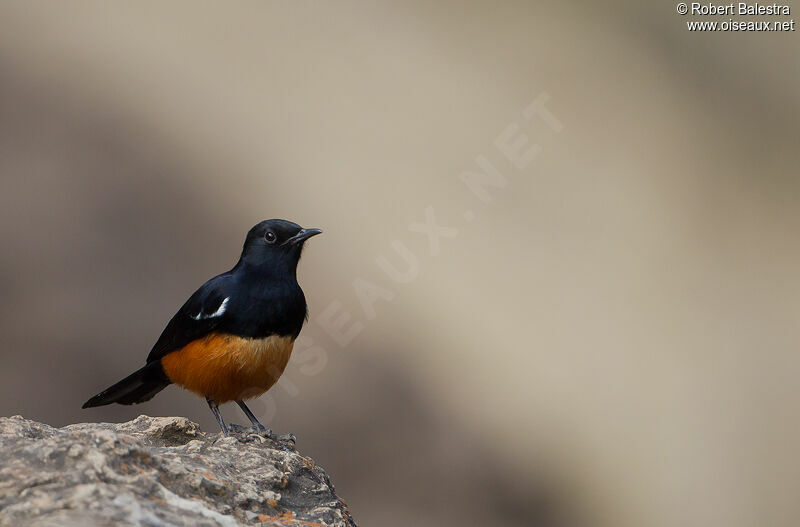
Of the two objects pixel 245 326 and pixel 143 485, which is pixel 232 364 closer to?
pixel 245 326

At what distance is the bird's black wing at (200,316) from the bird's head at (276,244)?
240 mm

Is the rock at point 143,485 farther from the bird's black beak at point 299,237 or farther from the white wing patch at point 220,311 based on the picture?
the bird's black beak at point 299,237

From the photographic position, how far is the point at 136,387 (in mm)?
6609

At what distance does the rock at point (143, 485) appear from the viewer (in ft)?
10.2

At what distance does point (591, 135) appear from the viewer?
1535 centimetres

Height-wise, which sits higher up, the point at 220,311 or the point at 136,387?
the point at 220,311

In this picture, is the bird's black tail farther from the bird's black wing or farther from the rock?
the rock

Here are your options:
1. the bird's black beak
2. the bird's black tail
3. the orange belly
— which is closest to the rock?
the orange belly

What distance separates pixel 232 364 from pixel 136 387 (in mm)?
1187

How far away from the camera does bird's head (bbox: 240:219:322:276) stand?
20.1ft

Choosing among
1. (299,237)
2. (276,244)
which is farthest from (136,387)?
(299,237)

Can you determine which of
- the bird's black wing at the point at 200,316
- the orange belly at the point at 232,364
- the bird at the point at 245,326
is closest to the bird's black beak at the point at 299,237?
the bird at the point at 245,326

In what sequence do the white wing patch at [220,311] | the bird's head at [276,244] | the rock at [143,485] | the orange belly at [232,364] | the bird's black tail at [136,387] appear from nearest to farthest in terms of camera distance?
the rock at [143,485], the orange belly at [232,364], the white wing patch at [220,311], the bird's head at [276,244], the bird's black tail at [136,387]

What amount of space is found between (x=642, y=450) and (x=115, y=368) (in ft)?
23.0
